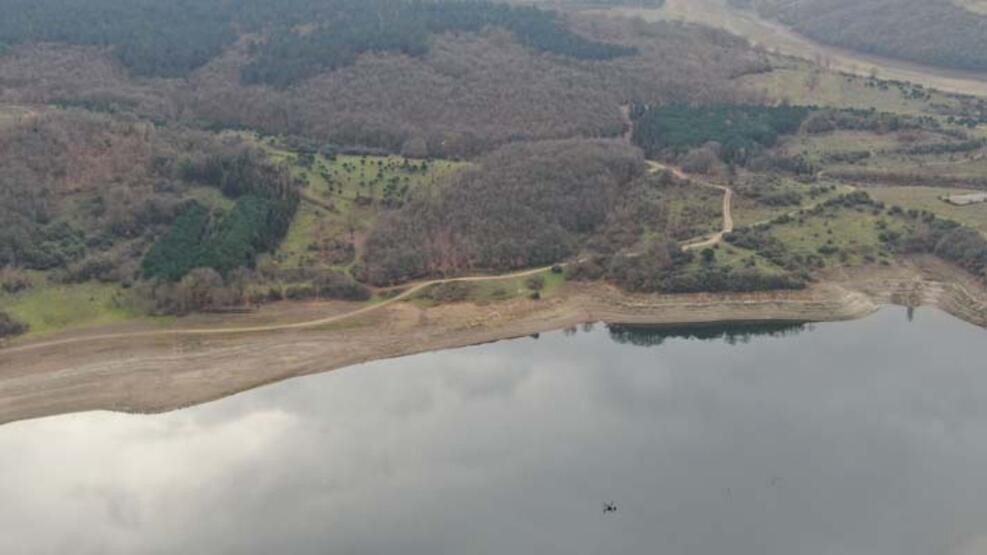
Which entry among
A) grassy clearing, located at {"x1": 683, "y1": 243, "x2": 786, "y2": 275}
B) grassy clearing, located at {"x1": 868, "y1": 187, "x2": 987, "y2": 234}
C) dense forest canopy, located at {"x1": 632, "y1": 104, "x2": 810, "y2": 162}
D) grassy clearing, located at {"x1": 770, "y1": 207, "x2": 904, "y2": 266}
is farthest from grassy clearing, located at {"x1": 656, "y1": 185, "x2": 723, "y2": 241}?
grassy clearing, located at {"x1": 868, "y1": 187, "x2": 987, "y2": 234}

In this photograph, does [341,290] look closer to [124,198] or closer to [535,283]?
[535,283]

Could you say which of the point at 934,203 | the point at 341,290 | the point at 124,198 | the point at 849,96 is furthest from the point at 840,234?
the point at 124,198

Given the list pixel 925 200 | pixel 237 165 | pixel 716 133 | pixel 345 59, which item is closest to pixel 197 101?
pixel 345 59

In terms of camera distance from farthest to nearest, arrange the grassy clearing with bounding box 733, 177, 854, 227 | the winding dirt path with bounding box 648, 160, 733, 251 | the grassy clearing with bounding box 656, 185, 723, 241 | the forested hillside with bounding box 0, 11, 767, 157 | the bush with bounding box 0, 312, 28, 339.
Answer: the forested hillside with bounding box 0, 11, 767, 157 → the grassy clearing with bounding box 733, 177, 854, 227 → the grassy clearing with bounding box 656, 185, 723, 241 → the winding dirt path with bounding box 648, 160, 733, 251 → the bush with bounding box 0, 312, 28, 339

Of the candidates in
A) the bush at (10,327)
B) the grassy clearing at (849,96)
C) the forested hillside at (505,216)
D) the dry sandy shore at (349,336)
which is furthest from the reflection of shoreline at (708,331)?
the grassy clearing at (849,96)

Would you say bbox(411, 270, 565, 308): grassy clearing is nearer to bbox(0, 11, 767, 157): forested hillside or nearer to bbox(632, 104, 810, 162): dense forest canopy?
bbox(0, 11, 767, 157): forested hillside
